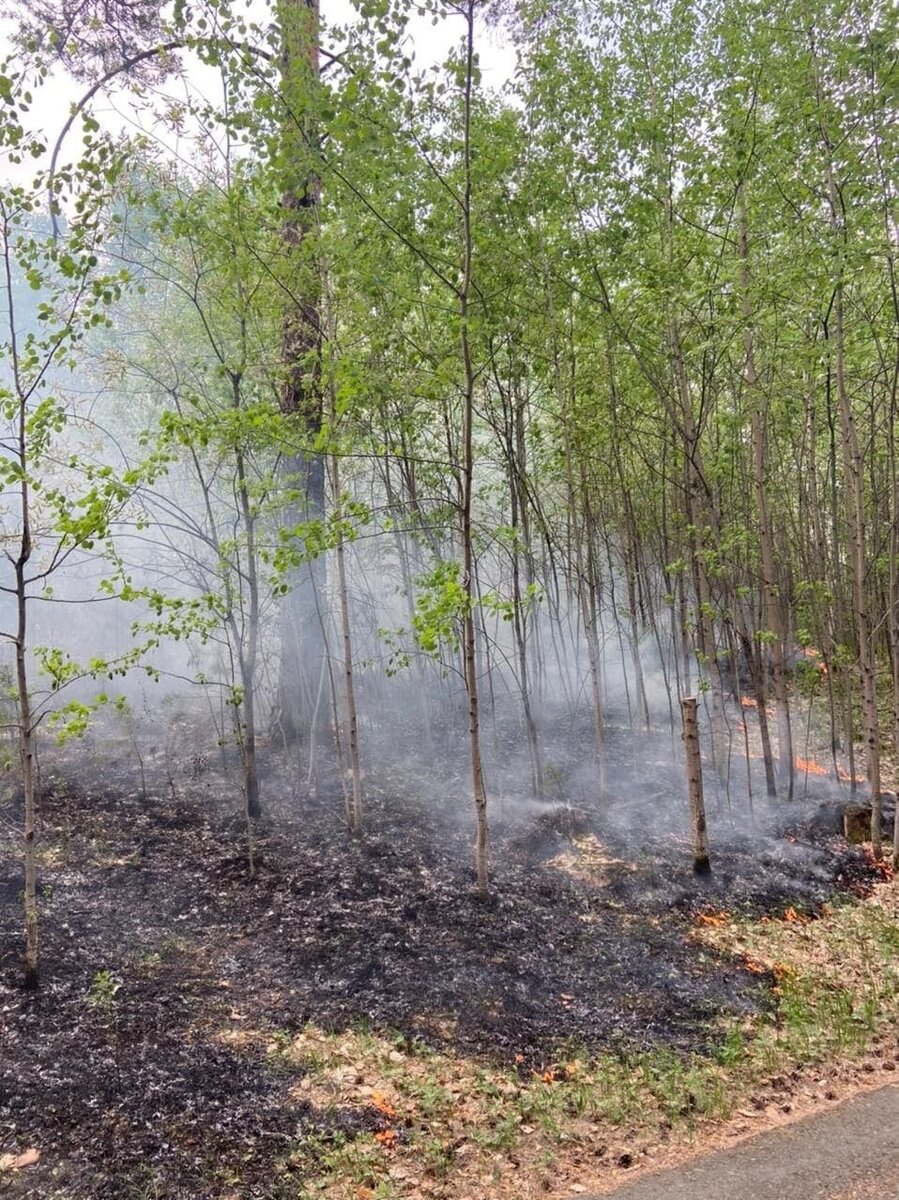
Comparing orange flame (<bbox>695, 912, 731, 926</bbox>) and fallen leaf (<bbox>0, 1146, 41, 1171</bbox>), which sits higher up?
fallen leaf (<bbox>0, 1146, 41, 1171</bbox>)

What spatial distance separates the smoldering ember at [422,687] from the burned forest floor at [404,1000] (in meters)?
0.03

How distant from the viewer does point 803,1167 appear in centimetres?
342

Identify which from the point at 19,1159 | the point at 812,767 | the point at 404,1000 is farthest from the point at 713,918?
the point at 812,767

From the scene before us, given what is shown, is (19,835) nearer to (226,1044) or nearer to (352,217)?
(226,1044)

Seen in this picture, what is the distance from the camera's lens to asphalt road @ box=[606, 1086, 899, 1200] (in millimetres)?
3246

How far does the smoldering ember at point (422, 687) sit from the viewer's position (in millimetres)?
3773

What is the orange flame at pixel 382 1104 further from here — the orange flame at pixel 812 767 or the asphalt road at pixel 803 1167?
the orange flame at pixel 812 767

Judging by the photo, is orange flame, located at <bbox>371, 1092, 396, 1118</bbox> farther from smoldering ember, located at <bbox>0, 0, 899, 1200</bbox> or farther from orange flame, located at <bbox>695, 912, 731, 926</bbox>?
orange flame, located at <bbox>695, 912, 731, 926</bbox>

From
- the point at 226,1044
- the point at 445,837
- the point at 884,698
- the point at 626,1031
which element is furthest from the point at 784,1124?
the point at 884,698

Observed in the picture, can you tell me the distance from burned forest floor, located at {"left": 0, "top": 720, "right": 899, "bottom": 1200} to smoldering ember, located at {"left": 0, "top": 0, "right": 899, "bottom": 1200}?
28 millimetres

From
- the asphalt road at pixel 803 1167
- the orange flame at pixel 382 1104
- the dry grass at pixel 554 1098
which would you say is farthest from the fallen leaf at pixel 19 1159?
the asphalt road at pixel 803 1167

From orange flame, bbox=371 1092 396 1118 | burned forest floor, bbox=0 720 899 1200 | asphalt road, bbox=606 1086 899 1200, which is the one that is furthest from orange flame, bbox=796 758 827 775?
orange flame, bbox=371 1092 396 1118

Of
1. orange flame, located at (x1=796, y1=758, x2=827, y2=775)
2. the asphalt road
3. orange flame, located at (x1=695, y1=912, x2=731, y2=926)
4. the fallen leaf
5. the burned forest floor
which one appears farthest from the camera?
orange flame, located at (x1=796, y1=758, x2=827, y2=775)

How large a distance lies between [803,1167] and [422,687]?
7.10m
